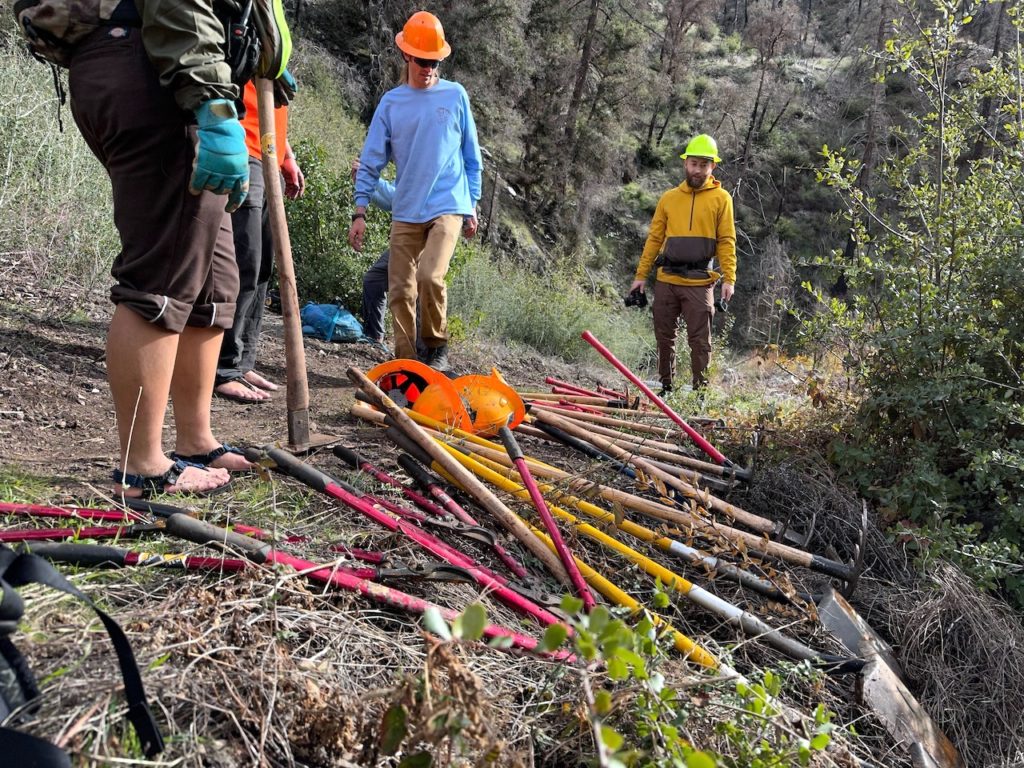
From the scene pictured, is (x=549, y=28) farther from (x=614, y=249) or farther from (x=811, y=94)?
(x=811, y=94)

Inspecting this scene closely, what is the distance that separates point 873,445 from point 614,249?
25.0 metres

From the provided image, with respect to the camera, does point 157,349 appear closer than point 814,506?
Yes

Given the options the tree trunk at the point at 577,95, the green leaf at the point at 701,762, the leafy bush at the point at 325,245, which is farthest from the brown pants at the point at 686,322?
the tree trunk at the point at 577,95

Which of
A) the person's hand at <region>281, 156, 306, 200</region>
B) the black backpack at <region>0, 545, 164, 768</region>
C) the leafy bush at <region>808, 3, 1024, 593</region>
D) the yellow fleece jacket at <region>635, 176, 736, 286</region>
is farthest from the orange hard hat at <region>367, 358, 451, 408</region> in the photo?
the yellow fleece jacket at <region>635, 176, 736, 286</region>

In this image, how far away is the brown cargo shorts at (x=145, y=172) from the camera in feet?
6.78

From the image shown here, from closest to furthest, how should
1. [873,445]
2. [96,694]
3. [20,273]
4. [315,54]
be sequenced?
1. [96,694]
2. [873,445]
3. [20,273]
4. [315,54]

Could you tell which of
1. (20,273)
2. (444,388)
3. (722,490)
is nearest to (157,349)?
(444,388)

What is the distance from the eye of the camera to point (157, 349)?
2188 mm

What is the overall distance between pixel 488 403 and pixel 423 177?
6.25ft

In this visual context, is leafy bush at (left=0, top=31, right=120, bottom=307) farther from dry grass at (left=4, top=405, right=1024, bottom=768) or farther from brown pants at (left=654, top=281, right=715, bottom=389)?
brown pants at (left=654, top=281, right=715, bottom=389)

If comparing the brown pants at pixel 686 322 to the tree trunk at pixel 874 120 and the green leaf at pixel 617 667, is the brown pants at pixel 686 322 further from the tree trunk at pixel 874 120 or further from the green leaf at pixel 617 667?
the tree trunk at pixel 874 120

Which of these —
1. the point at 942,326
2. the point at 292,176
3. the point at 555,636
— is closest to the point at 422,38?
the point at 292,176

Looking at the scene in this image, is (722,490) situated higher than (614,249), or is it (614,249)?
(722,490)

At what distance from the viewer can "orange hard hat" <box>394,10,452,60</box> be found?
449cm
